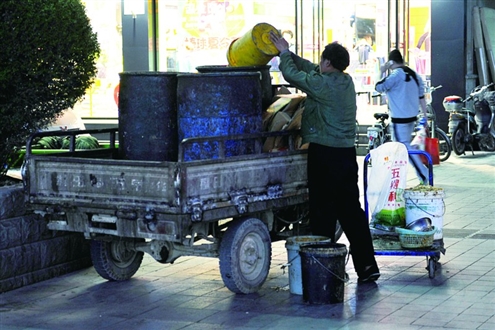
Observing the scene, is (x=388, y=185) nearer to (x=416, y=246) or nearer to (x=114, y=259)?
(x=416, y=246)

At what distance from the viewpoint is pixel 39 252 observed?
854 centimetres

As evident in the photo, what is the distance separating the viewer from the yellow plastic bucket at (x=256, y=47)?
8.69m

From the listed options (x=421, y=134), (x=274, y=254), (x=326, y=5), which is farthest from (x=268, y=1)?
(x=274, y=254)

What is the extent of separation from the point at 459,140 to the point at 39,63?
11960mm

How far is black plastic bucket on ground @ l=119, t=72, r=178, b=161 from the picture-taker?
26.4 feet

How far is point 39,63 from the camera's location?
8516 mm

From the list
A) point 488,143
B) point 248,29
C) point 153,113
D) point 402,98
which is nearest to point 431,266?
point 153,113

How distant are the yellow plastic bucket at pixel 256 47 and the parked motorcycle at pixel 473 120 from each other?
10.6 m

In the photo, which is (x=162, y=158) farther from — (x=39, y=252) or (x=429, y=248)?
(x=429, y=248)

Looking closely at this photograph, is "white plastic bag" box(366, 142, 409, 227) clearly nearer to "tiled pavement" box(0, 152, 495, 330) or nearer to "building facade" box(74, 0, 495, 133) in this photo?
"tiled pavement" box(0, 152, 495, 330)

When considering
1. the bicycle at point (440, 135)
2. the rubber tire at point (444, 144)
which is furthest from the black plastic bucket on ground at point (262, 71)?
the rubber tire at point (444, 144)

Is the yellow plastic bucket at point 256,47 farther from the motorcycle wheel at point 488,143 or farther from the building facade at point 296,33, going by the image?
the building facade at point 296,33

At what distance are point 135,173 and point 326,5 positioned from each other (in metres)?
14.6

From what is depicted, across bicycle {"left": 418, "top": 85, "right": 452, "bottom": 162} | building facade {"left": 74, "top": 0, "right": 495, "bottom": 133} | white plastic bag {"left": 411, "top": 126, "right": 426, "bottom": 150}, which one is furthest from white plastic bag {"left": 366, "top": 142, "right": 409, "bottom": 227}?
building facade {"left": 74, "top": 0, "right": 495, "bottom": 133}
